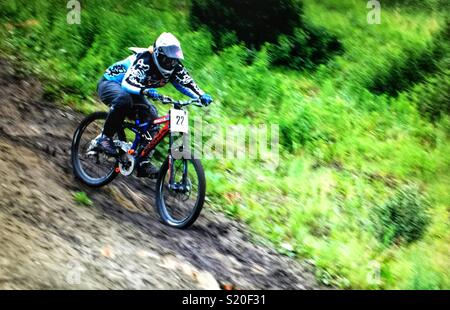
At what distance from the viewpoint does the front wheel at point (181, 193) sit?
6008 millimetres

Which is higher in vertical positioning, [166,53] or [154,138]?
[166,53]

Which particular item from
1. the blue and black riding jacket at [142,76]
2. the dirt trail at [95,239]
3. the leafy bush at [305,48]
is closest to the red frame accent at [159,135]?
the blue and black riding jacket at [142,76]

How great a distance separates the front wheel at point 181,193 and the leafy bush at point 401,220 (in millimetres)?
2630

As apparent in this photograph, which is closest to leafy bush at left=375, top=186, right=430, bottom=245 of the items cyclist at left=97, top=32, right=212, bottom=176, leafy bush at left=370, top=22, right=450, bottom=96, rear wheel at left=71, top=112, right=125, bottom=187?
cyclist at left=97, top=32, right=212, bottom=176

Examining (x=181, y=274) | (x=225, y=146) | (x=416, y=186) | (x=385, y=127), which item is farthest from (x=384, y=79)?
(x=181, y=274)

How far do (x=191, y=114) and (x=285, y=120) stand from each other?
158cm

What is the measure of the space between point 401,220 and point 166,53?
12.7 feet

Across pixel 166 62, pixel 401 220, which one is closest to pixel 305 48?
pixel 401 220

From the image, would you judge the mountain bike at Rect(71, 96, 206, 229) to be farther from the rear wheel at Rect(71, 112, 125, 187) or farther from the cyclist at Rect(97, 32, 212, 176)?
→ the cyclist at Rect(97, 32, 212, 176)

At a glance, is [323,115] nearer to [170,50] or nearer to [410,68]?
[410,68]

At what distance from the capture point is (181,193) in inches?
245

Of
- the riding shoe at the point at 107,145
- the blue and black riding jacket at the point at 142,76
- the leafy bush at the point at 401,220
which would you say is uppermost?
the blue and black riding jacket at the point at 142,76

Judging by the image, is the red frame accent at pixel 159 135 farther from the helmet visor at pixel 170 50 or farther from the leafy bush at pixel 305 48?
the leafy bush at pixel 305 48

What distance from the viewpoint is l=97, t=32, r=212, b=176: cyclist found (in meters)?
6.19
